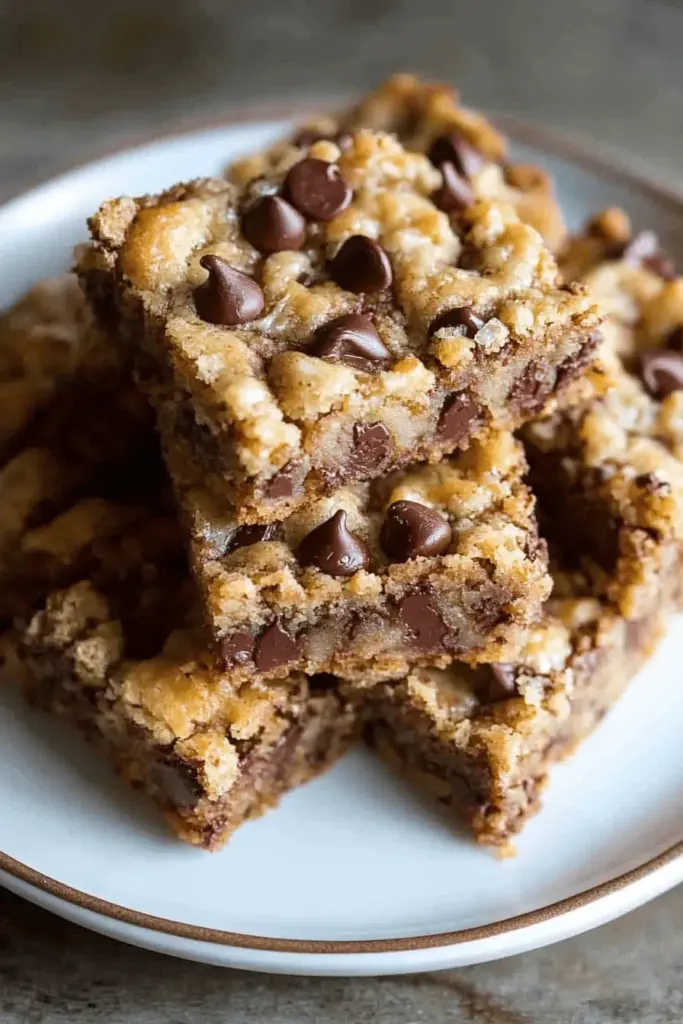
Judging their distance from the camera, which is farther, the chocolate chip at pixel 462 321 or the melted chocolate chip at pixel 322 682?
the melted chocolate chip at pixel 322 682

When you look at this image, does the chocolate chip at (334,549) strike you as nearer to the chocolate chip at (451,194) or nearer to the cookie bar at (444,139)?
the chocolate chip at (451,194)

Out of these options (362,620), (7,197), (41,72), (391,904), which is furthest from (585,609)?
(41,72)

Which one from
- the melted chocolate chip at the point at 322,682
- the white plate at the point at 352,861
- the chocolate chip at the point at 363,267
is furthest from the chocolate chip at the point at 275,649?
the chocolate chip at the point at 363,267

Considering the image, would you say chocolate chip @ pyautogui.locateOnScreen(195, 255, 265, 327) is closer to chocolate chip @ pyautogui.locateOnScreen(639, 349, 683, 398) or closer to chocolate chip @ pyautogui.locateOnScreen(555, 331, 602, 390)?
chocolate chip @ pyautogui.locateOnScreen(555, 331, 602, 390)

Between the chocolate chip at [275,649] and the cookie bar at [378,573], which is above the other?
the cookie bar at [378,573]

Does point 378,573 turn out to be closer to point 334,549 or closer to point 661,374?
point 334,549

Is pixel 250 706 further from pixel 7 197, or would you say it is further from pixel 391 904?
pixel 7 197

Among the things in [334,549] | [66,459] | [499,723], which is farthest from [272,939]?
[66,459]
